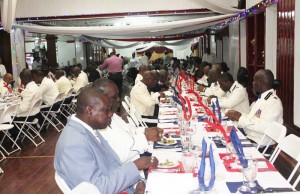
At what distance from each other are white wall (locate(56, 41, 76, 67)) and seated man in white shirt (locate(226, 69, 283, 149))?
53.7ft

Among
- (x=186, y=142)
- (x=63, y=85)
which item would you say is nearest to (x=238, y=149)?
(x=186, y=142)

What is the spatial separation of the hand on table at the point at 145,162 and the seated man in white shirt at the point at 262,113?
1.69m

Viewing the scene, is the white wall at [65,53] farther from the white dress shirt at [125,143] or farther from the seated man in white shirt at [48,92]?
the white dress shirt at [125,143]

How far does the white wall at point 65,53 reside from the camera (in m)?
19.5

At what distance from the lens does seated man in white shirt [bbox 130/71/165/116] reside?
19.0ft

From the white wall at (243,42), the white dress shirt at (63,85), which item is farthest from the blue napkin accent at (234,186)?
the white wall at (243,42)

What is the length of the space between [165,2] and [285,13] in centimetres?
445

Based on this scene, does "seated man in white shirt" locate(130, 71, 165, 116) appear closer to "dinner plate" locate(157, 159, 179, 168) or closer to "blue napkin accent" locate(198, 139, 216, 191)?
"dinner plate" locate(157, 159, 179, 168)

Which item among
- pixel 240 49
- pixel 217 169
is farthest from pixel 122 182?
pixel 240 49

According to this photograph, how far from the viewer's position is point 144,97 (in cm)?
577

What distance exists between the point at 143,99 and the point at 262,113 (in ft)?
7.10

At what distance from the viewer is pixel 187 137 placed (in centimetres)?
291

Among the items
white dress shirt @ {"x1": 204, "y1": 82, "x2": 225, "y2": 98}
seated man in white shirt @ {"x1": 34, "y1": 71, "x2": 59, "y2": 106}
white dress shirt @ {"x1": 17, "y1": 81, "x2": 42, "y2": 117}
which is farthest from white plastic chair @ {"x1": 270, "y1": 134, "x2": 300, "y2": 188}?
seated man in white shirt @ {"x1": 34, "y1": 71, "x2": 59, "y2": 106}

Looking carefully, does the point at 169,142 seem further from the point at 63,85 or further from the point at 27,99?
the point at 63,85
